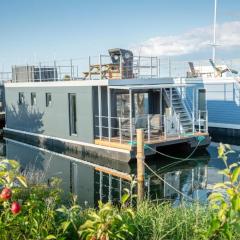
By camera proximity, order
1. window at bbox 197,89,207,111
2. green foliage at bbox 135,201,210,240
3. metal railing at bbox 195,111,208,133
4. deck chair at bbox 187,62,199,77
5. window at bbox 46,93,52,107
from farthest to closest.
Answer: deck chair at bbox 187,62,199,77, window at bbox 197,89,207,111, window at bbox 46,93,52,107, metal railing at bbox 195,111,208,133, green foliage at bbox 135,201,210,240

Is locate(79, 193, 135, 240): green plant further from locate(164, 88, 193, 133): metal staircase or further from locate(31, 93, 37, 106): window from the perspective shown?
locate(31, 93, 37, 106): window

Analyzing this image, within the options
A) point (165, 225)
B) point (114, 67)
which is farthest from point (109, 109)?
point (165, 225)

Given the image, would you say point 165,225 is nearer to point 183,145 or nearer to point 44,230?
point 44,230

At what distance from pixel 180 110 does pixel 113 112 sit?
3155 mm

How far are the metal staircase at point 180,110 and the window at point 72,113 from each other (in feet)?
13.8

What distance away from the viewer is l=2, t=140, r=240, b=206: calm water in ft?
35.4

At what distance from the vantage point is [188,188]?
11445mm

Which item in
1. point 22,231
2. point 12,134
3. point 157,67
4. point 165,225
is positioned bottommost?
point 12,134

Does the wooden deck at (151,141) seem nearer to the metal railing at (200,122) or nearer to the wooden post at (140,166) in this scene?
the metal railing at (200,122)

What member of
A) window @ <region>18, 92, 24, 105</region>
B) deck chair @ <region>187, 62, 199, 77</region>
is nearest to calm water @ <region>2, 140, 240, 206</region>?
window @ <region>18, 92, 24, 105</region>

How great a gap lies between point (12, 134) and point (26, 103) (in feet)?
7.87

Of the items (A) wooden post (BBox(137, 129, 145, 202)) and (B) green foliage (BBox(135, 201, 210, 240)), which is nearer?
(B) green foliage (BBox(135, 201, 210, 240))

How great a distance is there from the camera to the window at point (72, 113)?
17312 millimetres

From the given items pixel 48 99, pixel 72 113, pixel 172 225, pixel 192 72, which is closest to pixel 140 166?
pixel 172 225
